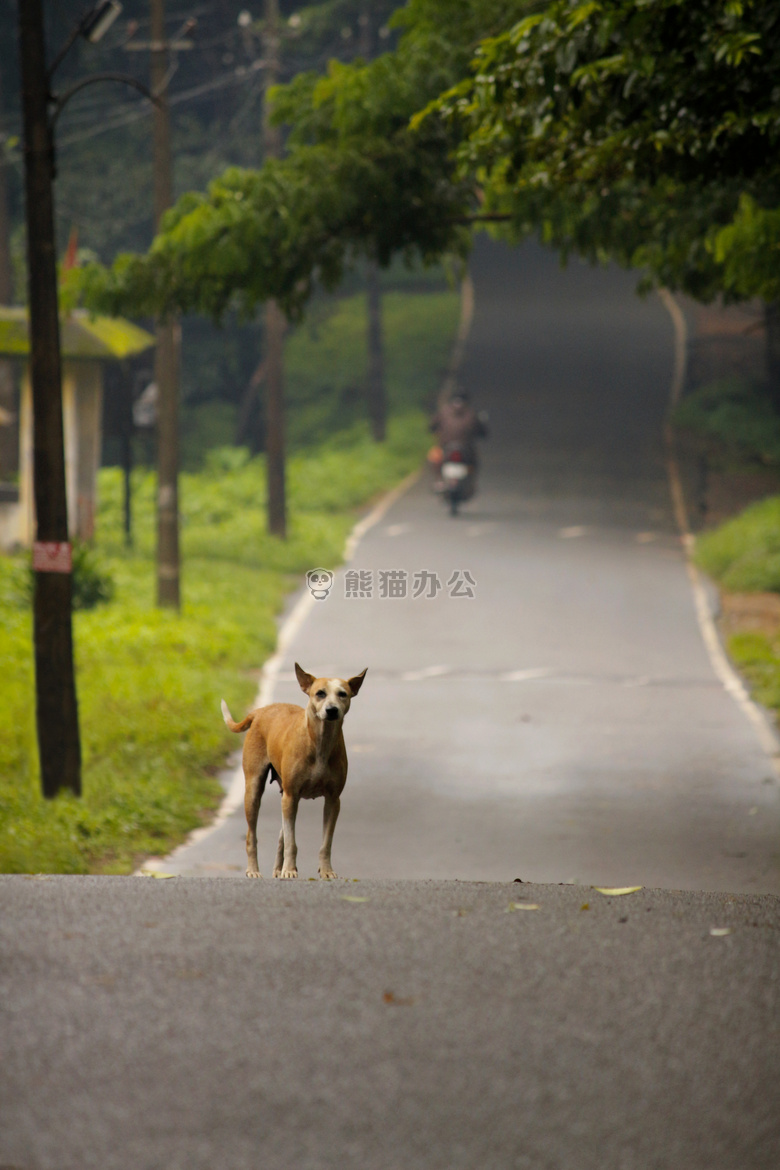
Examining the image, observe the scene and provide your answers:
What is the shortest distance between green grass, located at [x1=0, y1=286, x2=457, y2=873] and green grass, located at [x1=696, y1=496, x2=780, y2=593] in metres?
5.79

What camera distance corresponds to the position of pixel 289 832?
5.55 meters

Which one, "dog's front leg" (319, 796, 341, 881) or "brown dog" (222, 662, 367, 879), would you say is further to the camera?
"dog's front leg" (319, 796, 341, 881)

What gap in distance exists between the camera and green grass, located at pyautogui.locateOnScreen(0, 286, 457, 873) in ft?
32.3

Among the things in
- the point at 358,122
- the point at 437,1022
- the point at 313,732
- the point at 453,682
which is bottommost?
the point at 453,682

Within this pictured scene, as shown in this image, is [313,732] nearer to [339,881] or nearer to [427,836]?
[339,881]

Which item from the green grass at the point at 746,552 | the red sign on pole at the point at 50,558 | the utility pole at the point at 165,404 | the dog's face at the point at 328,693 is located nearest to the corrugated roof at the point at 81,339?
the utility pole at the point at 165,404

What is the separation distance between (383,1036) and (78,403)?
65.3 feet

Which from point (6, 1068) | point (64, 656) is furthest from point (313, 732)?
point (64, 656)

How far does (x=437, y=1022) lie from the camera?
4336 mm

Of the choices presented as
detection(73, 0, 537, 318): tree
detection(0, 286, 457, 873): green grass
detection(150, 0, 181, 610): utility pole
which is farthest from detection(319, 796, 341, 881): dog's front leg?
detection(150, 0, 181, 610): utility pole

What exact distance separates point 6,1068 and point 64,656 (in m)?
6.89

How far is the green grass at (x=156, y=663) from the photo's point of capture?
9856 millimetres

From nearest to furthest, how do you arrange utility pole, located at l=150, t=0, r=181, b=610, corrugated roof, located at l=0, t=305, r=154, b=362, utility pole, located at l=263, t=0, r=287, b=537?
utility pole, located at l=150, t=0, r=181, b=610 → corrugated roof, located at l=0, t=305, r=154, b=362 → utility pole, located at l=263, t=0, r=287, b=537

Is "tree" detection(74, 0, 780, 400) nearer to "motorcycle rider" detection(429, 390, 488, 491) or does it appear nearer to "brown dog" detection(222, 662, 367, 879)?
"brown dog" detection(222, 662, 367, 879)
